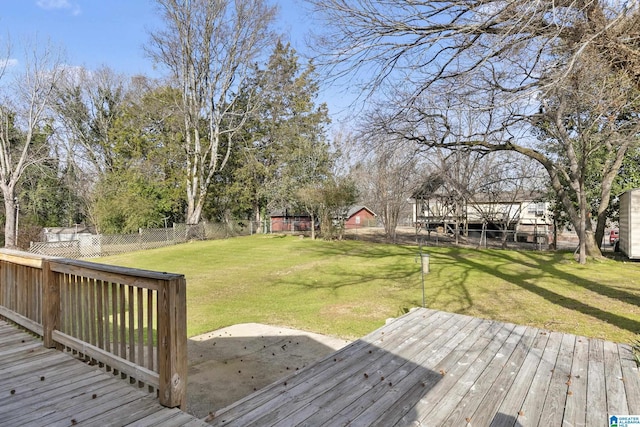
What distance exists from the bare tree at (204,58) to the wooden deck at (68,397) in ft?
63.0

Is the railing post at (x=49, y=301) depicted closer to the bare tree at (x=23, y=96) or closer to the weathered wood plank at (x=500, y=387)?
the weathered wood plank at (x=500, y=387)

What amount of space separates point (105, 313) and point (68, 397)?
23.4 inches

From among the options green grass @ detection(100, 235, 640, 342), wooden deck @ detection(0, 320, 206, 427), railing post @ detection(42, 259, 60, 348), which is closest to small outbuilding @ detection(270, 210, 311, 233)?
green grass @ detection(100, 235, 640, 342)

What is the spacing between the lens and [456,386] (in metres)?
2.73

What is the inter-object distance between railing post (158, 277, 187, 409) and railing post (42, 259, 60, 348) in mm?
1738

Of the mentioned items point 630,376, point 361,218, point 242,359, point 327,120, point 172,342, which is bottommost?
point 242,359

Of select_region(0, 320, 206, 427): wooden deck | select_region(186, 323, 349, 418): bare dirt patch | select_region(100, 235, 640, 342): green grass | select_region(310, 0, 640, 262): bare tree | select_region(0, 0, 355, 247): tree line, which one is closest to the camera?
select_region(0, 320, 206, 427): wooden deck

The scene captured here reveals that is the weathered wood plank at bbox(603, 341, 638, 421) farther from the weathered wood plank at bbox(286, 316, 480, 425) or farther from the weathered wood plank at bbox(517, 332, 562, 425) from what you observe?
the weathered wood plank at bbox(286, 316, 480, 425)

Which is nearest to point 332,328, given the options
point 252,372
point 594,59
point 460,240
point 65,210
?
point 252,372

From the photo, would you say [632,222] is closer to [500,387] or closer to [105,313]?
[500,387]

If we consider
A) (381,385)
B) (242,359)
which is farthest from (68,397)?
(381,385)

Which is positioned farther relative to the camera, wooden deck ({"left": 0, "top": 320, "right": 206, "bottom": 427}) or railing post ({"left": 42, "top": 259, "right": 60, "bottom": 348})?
railing post ({"left": 42, "top": 259, "right": 60, "bottom": 348})

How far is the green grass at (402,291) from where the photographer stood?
5608 millimetres

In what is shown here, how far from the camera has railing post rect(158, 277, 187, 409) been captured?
7.40ft
